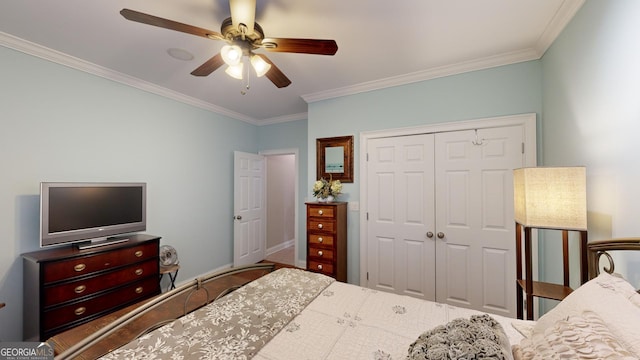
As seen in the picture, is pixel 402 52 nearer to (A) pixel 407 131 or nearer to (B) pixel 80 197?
(A) pixel 407 131

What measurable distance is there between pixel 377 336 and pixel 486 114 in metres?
2.35

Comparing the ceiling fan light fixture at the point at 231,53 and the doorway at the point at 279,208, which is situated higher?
the ceiling fan light fixture at the point at 231,53

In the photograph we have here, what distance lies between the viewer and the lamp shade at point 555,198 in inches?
51.6

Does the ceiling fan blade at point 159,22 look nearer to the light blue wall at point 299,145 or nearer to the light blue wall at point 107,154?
the light blue wall at point 107,154

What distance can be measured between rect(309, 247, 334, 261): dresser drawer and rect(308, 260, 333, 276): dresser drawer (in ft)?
0.23

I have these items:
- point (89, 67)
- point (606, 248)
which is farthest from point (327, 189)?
point (89, 67)

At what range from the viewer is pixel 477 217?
7.92 feet

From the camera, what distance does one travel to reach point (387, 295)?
61.6 inches

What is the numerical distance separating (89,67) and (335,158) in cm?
280

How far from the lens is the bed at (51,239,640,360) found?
0.72m

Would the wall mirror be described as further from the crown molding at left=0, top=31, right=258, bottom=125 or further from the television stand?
the television stand

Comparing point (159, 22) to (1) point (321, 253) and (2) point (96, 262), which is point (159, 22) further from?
(1) point (321, 253)

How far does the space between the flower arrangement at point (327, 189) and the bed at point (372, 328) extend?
54.7 inches

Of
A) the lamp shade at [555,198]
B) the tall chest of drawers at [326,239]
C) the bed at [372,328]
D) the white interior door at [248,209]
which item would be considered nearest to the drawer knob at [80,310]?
the bed at [372,328]
